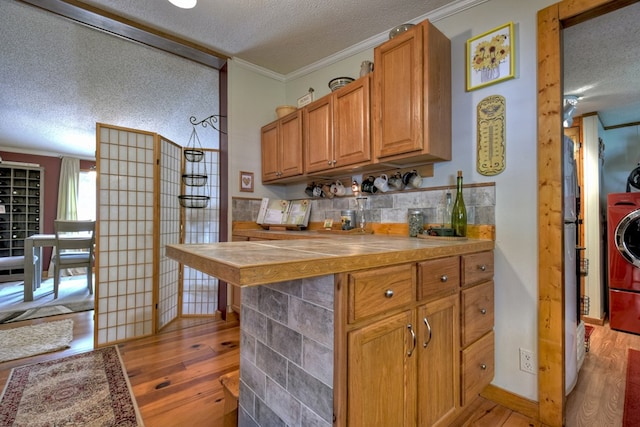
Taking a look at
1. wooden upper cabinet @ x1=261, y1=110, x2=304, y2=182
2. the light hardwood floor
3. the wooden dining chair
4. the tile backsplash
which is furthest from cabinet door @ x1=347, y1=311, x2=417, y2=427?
the wooden dining chair

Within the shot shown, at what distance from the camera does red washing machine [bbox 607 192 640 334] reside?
283 cm

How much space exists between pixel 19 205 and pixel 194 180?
4892mm

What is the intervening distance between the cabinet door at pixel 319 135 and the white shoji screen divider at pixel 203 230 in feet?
3.85

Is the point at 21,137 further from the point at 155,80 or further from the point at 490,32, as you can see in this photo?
the point at 490,32

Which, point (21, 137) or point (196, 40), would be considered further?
point (21, 137)

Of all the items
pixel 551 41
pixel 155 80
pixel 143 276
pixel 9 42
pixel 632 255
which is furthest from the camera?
pixel 155 80

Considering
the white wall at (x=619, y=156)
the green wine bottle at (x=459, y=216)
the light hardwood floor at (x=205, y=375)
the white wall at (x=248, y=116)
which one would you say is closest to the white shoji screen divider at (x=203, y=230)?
the light hardwood floor at (x=205, y=375)

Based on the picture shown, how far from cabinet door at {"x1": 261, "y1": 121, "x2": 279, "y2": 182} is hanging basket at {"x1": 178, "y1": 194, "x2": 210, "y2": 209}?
0.67 meters

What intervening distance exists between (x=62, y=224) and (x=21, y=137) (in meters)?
2.38

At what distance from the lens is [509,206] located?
5.60 ft

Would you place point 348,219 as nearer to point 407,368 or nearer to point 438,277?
point 438,277

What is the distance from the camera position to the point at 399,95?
1.86m

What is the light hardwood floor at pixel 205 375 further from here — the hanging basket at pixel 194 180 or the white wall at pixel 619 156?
the white wall at pixel 619 156

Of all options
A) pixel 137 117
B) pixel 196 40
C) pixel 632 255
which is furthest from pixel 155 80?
pixel 632 255
